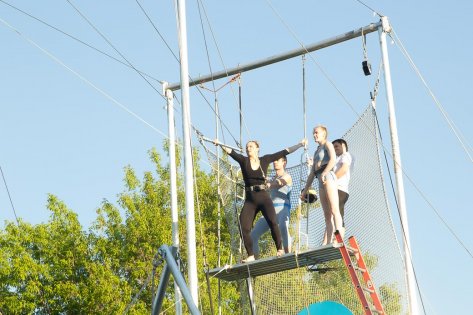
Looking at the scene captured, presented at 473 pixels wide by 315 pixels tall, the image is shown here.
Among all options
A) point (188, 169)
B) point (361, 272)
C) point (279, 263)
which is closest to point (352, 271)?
point (361, 272)

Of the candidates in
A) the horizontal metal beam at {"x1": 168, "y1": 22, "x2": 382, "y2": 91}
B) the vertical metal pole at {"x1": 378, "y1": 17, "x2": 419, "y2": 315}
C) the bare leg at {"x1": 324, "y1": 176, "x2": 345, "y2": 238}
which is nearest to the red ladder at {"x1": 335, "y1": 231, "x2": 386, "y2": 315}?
the bare leg at {"x1": 324, "y1": 176, "x2": 345, "y2": 238}

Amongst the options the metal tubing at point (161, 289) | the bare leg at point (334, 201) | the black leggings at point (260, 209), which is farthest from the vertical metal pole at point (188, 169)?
the bare leg at point (334, 201)

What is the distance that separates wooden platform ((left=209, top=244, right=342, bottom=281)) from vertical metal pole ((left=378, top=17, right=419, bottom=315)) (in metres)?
0.77

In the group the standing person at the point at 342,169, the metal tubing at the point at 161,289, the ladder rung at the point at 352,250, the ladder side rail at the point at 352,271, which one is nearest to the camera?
the metal tubing at the point at 161,289

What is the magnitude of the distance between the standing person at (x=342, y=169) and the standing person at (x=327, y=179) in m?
0.24

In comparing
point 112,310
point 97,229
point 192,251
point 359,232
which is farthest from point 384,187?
point 97,229

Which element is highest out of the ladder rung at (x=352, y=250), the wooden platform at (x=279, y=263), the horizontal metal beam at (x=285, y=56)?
the horizontal metal beam at (x=285, y=56)

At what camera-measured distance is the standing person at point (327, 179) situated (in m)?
10.6

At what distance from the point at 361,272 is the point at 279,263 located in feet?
3.09

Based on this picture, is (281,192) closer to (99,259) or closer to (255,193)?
(255,193)

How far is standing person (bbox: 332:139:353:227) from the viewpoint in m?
11.0

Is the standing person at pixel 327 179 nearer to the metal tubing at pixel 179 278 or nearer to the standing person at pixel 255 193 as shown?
the standing person at pixel 255 193

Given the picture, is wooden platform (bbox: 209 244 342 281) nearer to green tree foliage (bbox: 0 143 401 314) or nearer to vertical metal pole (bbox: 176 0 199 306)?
vertical metal pole (bbox: 176 0 199 306)

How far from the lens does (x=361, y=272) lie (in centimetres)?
1091
